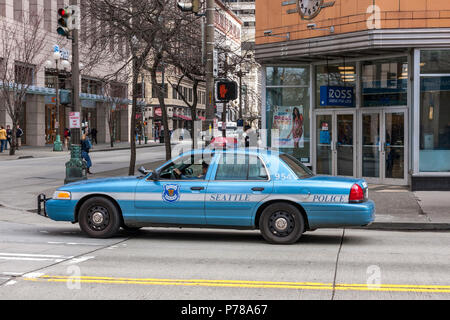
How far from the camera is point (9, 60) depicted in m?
41.6

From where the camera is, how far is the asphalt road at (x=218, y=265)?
21.3 ft

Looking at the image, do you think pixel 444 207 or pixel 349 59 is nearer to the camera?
pixel 444 207

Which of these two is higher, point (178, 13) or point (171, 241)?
point (178, 13)

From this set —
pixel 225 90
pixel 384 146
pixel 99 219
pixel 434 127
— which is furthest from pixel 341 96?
pixel 99 219

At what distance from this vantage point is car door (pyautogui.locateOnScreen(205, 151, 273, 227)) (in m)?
9.66

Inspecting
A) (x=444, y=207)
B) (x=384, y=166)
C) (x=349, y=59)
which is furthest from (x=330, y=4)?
(x=444, y=207)

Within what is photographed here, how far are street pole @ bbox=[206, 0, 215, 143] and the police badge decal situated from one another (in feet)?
15.1

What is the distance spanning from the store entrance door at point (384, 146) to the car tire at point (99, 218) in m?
10.7

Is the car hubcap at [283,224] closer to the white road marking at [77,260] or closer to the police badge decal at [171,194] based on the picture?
the police badge decal at [171,194]


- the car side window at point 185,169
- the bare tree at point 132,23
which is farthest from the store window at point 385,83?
the car side window at point 185,169

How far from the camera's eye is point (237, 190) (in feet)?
31.8

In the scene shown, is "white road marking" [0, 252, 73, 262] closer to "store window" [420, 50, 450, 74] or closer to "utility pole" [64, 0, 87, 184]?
"utility pole" [64, 0, 87, 184]

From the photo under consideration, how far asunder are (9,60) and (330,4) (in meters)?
29.6
